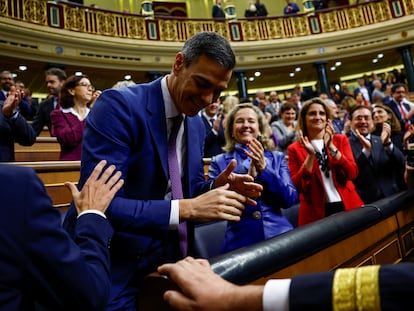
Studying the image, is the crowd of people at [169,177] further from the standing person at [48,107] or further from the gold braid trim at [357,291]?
the standing person at [48,107]

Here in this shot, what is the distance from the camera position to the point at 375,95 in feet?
18.4

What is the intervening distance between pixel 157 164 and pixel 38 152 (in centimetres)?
293

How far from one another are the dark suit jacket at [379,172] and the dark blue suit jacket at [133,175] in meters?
1.82

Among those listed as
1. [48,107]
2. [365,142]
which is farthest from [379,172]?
[48,107]

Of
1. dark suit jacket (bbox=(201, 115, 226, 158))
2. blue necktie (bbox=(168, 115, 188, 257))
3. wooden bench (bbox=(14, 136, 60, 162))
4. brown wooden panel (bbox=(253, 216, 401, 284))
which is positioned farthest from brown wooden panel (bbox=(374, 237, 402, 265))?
wooden bench (bbox=(14, 136, 60, 162))

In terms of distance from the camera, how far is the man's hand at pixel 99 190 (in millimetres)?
896

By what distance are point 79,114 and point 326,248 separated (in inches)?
75.1

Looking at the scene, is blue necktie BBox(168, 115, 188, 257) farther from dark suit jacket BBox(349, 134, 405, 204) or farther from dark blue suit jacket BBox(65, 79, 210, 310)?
dark suit jacket BBox(349, 134, 405, 204)

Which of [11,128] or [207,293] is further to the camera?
[11,128]

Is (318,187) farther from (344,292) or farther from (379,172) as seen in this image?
(344,292)

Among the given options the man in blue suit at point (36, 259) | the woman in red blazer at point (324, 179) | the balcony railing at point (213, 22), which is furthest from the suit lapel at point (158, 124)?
the balcony railing at point (213, 22)

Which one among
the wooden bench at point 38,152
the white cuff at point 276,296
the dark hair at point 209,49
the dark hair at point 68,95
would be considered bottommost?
the white cuff at point 276,296

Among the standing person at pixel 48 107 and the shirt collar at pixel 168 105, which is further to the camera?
the standing person at pixel 48 107

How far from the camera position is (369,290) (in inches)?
22.7
